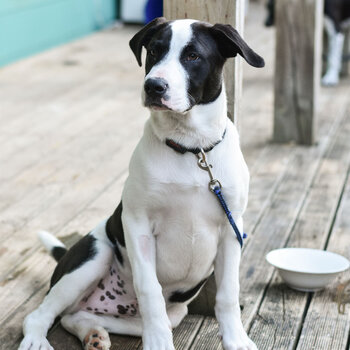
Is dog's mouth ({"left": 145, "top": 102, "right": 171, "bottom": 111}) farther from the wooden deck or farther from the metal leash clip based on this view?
the wooden deck

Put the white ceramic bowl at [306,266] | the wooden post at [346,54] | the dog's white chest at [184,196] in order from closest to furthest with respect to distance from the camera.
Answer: the dog's white chest at [184,196] < the white ceramic bowl at [306,266] < the wooden post at [346,54]

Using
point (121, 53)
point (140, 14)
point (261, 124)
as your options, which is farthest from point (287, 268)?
point (140, 14)

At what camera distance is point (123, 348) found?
2566 millimetres

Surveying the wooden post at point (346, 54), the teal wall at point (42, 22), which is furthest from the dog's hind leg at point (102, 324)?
the teal wall at point (42, 22)

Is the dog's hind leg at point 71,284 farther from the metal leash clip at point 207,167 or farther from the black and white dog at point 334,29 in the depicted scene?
the black and white dog at point 334,29

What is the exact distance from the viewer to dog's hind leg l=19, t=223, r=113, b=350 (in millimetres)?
2549

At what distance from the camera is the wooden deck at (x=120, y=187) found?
2.74 meters

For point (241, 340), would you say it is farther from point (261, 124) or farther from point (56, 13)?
point (56, 13)

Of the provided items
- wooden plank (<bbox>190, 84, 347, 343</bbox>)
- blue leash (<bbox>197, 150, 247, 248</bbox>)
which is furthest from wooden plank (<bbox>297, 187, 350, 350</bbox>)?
blue leash (<bbox>197, 150, 247, 248</bbox>)

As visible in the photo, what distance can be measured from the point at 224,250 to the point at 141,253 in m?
0.28

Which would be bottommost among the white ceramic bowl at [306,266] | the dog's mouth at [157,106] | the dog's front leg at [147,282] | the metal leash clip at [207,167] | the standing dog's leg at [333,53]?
the standing dog's leg at [333,53]

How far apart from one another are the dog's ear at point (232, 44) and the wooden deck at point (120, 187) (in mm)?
1004

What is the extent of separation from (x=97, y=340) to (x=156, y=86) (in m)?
0.93

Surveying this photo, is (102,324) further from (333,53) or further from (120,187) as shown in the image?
(333,53)
